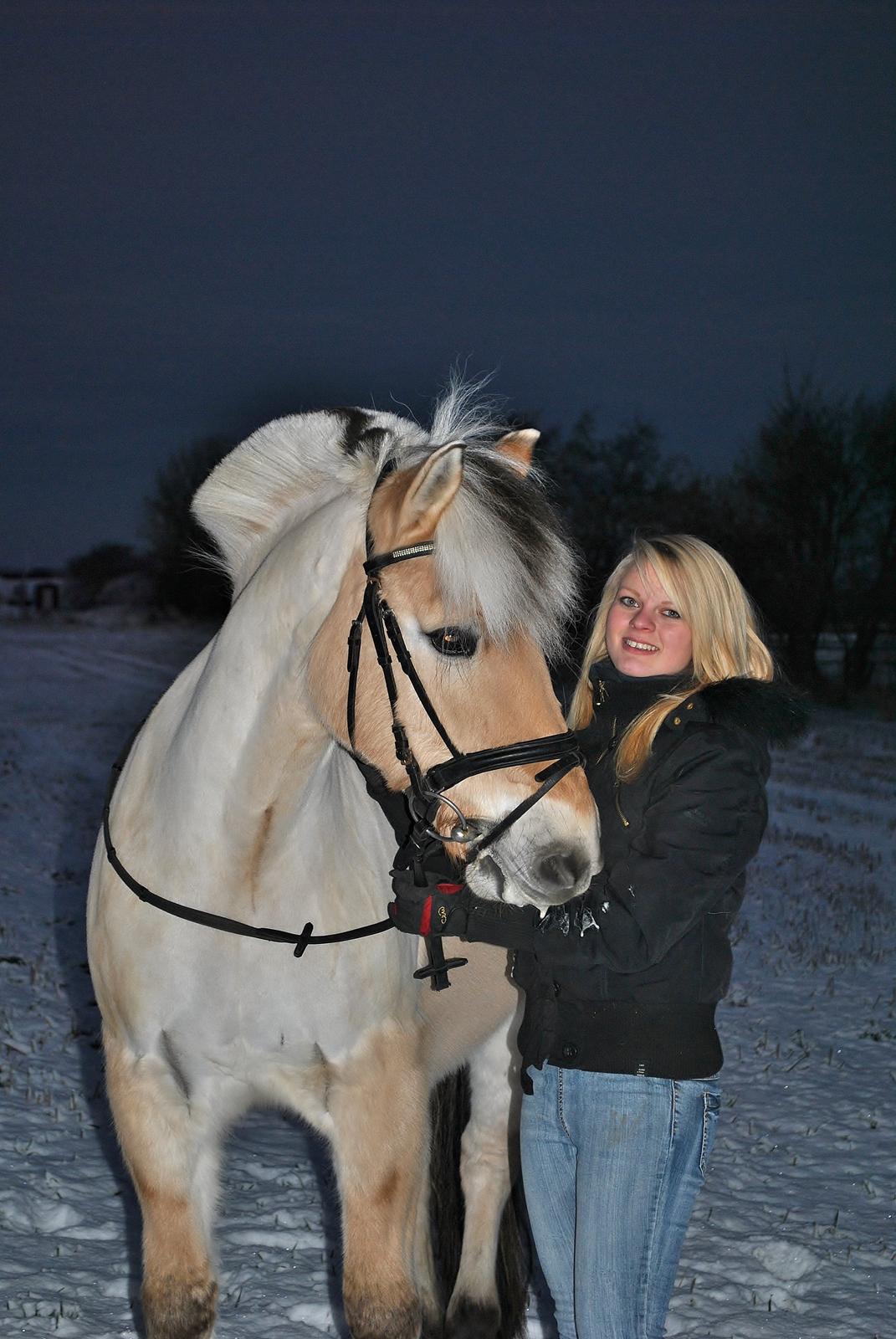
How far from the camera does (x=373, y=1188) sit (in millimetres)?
2490

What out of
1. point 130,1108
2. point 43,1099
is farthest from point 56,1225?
A: point 130,1108

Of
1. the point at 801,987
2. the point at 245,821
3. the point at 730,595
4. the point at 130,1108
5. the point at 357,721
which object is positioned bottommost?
the point at 801,987

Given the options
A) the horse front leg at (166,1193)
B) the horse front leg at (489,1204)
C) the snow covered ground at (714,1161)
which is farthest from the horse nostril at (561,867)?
the snow covered ground at (714,1161)

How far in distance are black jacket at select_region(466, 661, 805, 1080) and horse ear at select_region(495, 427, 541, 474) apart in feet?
2.05

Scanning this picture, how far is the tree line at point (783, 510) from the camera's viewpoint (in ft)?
72.1

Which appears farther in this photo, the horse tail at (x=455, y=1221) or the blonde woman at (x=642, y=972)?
the horse tail at (x=455, y=1221)

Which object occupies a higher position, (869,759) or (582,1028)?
(582,1028)

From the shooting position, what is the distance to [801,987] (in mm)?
7090

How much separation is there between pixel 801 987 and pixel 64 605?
22995 mm

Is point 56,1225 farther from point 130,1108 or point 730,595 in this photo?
point 730,595

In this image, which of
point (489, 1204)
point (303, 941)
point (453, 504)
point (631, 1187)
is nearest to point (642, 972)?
point (631, 1187)

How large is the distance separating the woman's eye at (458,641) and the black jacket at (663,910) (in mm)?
399

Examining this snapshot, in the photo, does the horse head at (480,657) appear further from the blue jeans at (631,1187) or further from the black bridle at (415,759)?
the blue jeans at (631,1187)

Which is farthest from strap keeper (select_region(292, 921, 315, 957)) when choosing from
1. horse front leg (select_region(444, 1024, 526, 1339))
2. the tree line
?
the tree line
